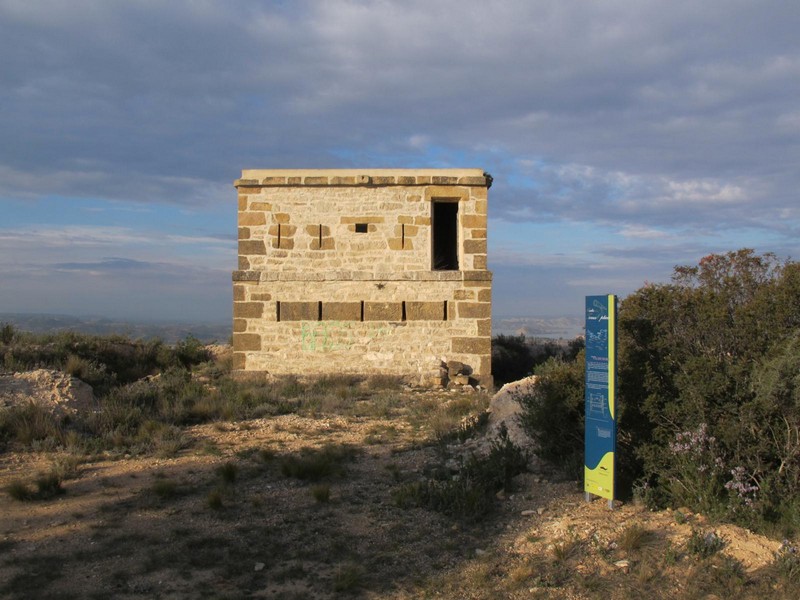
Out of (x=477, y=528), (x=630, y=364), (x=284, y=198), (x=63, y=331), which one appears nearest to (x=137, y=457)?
(x=477, y=528)

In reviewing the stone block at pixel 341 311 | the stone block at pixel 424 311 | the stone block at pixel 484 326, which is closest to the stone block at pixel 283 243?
the stone block at pixel 341 311

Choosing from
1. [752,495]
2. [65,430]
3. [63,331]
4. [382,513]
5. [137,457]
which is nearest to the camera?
[752,495]

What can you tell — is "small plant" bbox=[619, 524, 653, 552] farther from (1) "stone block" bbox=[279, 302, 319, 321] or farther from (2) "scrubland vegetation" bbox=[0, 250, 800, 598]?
(1) "stone block" bbox=[279, 302, 319, 321]

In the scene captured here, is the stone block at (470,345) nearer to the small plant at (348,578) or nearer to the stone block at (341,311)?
the stone block at (341,311)

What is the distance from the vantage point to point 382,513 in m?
6.25

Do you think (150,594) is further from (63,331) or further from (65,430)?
(63,331)

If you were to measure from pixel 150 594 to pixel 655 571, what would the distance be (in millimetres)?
3716

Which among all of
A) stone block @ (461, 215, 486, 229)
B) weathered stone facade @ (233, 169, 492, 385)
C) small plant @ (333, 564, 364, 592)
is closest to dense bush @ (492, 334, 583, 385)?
weathered stone facade @ (233, 169, 492, 385)

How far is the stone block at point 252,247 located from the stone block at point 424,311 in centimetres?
350

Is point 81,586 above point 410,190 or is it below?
below

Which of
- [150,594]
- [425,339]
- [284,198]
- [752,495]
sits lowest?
[150,594]

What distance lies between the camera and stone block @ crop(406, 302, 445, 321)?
14.6m

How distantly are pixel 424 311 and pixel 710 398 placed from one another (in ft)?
29.4

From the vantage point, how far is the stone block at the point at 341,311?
14.6 meters
